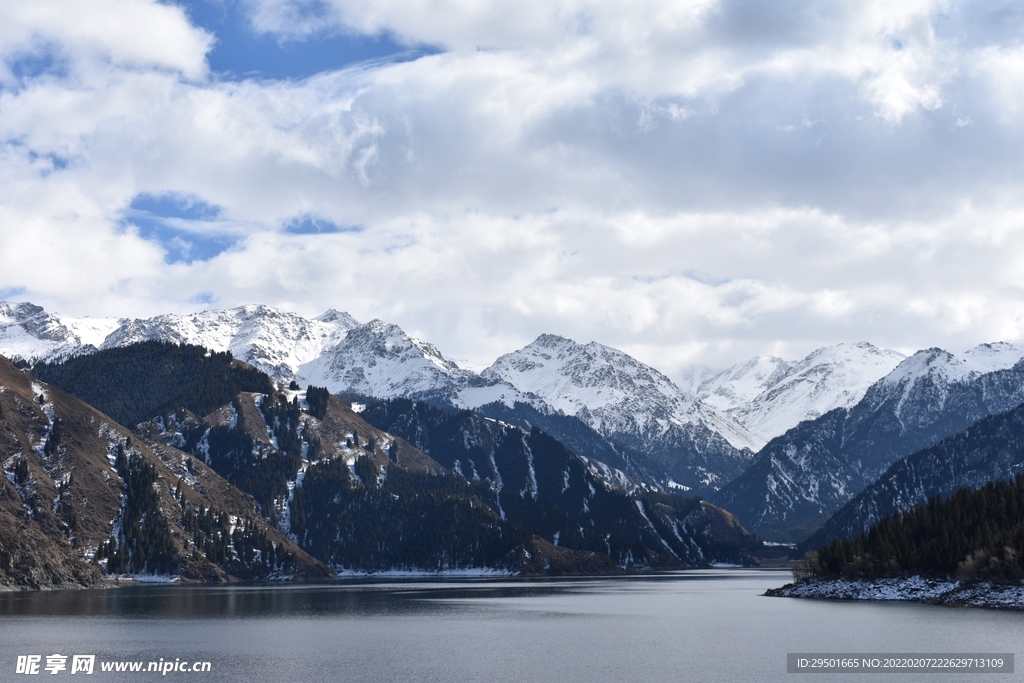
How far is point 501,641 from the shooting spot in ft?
473

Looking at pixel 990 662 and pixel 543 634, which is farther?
pixel 543 634

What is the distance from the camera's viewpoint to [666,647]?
134000mm

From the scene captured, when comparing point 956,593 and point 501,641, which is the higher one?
point 956,593

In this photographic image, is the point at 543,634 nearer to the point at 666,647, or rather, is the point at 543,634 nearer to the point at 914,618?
the point at 666,647

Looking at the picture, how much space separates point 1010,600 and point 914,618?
2409 cm

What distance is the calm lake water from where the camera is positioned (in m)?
111

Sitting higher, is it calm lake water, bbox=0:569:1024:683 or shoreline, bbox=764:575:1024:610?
shoreline, bbox=764:575:1024:610

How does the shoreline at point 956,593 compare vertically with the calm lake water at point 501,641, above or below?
above

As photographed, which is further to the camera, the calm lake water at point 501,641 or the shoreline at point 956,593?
the shoreline at point 956,593

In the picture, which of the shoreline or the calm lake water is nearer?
the calm lake water

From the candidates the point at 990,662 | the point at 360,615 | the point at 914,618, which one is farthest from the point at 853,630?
the point at 360,615

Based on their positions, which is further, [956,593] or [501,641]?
[956,593]

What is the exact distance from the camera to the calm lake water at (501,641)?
110812 millimetres

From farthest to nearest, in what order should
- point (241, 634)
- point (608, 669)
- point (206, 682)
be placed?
point (241, 634), point (608, 669), point (206, 682)
